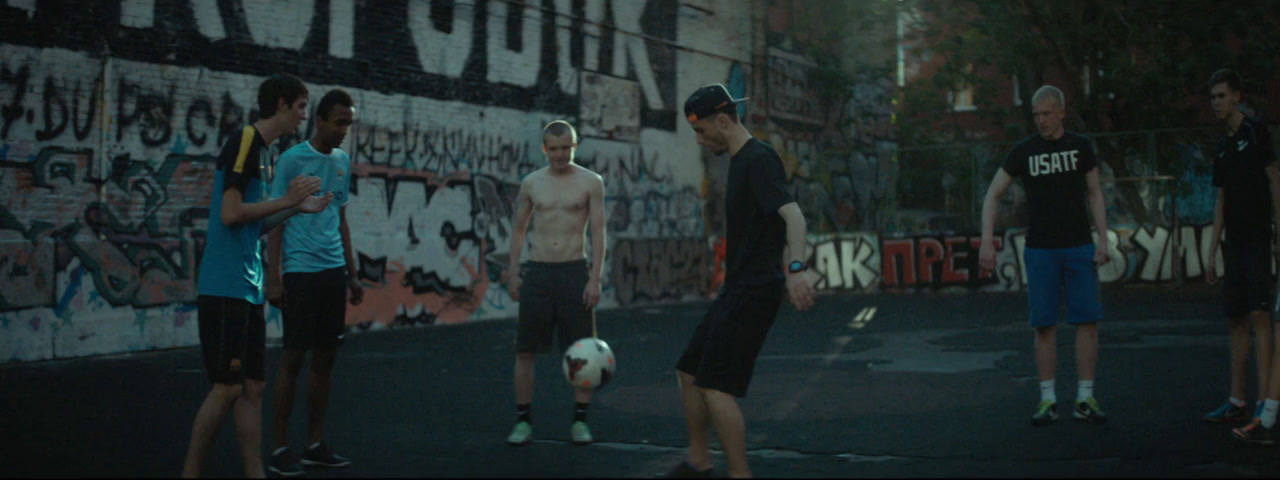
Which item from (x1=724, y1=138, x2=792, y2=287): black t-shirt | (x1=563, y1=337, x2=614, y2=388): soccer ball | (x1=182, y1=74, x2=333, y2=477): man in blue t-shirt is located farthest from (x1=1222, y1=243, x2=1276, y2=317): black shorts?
(x1=182, y1=74, x2=333, y2=477): man in blue t-shirt

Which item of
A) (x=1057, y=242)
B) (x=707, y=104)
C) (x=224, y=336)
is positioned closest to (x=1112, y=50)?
(x=1057, y=242)

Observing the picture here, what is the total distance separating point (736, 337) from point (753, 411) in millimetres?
2923

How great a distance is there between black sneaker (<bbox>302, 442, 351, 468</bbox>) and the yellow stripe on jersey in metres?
1.61

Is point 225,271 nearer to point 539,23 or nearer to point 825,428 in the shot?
point 825,428

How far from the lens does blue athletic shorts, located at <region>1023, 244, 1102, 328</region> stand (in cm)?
734

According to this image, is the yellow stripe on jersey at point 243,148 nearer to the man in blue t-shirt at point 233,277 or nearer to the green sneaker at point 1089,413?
the man in blue t-shirt at point 233,277

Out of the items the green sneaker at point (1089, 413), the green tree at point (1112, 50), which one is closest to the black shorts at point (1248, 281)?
the green sneaker at point (1089, 413)

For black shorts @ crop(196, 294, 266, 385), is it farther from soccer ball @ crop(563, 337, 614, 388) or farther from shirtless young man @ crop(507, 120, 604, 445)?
shirtless young man @ crop(507, 120, 604, 445)

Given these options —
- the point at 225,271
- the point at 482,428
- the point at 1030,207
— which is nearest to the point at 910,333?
the point at 1030,207

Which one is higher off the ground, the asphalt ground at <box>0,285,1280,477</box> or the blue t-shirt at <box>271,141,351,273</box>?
the blue t-shirt at <box>271,141,351,273</box>

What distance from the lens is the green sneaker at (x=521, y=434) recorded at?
6840 mm

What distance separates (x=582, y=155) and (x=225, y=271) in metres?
14.5

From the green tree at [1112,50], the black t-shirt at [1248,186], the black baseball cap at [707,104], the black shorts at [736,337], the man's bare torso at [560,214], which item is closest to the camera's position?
the black shorts at [736,337]

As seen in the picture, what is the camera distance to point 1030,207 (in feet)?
24.9
